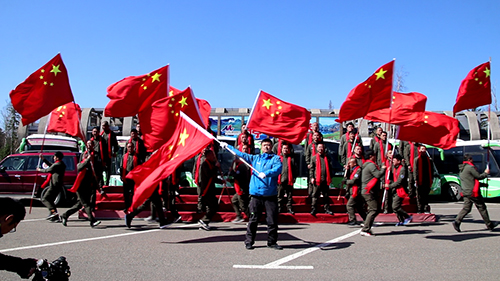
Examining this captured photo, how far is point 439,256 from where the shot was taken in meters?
7.01

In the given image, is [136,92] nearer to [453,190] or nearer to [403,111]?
[403,111]

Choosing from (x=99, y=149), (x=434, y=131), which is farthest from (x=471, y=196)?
(x=99, y=149)

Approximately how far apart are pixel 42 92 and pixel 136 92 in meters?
2.12

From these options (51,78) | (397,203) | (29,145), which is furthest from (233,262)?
(29,145)

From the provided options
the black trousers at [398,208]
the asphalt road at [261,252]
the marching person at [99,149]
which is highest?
the marching person at [99,149]

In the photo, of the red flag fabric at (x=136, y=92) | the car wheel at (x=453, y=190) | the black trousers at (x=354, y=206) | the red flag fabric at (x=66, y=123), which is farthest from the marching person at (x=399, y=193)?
the car wheel at (x=453, y=190)

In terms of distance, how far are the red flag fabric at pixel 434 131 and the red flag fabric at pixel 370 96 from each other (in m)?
1.06

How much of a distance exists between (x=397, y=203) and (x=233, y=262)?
18.3 feet

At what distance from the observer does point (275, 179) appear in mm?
7590

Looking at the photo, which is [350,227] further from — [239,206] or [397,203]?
[239,206]

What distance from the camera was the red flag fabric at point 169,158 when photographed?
6.83 m

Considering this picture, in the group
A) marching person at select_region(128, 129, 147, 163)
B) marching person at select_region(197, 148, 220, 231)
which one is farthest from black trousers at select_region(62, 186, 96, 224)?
marching person at select_region(197, 148, 220, 231)

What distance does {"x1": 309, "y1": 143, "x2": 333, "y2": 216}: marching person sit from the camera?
35.8 ft

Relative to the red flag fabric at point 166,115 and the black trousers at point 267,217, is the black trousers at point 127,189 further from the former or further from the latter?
the black trousers at point 267,217
